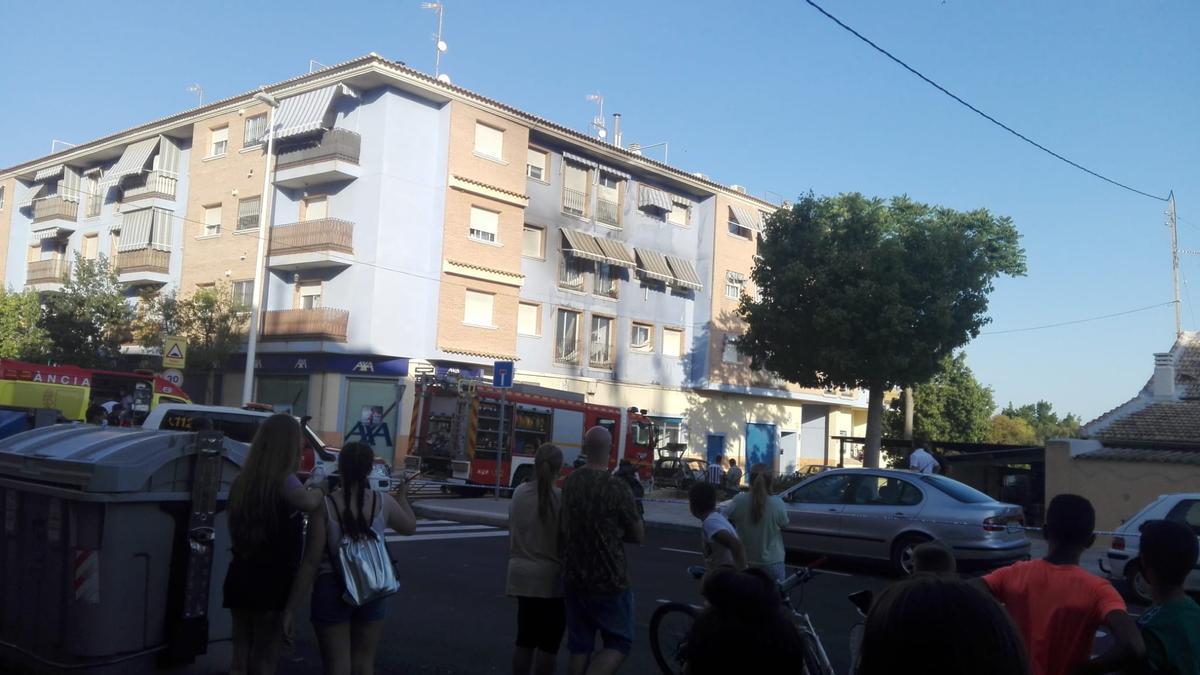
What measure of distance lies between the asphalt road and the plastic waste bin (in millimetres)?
1592

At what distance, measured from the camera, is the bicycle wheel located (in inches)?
289

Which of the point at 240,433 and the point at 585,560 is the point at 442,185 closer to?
the point at 240,433

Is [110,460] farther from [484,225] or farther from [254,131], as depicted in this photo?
[254,131]

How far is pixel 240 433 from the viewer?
48.3 ft

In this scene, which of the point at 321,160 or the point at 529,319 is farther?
the point at 529,319

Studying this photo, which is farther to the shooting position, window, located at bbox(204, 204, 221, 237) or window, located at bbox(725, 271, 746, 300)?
window, located at bbox(725, 271, 746, 300)

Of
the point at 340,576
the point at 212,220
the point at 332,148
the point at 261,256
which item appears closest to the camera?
the point at 340,576

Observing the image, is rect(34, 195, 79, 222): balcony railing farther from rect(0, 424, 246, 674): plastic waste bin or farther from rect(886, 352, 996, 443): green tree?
rect(0, 424, 246, 674): plastic waste bin

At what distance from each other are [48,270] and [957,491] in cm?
3758

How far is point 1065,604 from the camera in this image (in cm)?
372

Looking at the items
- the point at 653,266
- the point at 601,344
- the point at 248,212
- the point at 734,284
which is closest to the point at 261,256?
the point at 248,212

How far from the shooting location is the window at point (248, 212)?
3300cm

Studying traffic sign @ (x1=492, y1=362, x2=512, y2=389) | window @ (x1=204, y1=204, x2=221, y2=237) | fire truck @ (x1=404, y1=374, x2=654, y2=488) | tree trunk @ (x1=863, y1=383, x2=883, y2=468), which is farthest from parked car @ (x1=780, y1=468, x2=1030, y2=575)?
window @ (x1=204, y1=204, x2=221, y2=237)

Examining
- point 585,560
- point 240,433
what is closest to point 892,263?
point 240,433
